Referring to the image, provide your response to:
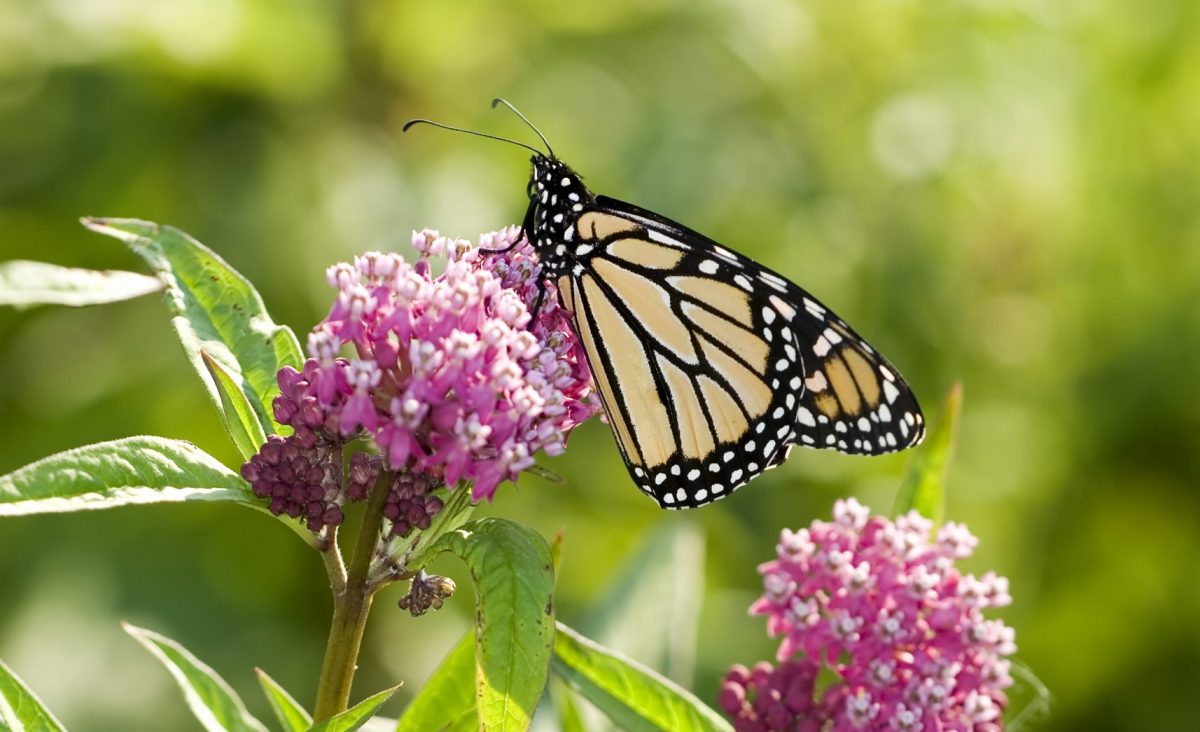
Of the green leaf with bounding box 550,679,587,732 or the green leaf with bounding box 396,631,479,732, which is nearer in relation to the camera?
the green leaf with bounding box 396,631,479,732

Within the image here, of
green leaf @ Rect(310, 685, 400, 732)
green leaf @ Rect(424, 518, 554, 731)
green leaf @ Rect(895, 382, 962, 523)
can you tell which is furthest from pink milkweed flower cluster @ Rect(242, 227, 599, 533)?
green leaf @ Rect(895, 382, 962, 523)

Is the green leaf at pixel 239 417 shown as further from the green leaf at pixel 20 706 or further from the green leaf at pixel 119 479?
the green leaf at pixel 20 706

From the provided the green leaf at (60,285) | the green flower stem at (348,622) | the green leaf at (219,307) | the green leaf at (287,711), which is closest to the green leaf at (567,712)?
the green leaf at (287,711)

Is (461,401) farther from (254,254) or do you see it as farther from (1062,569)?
(1062,569)

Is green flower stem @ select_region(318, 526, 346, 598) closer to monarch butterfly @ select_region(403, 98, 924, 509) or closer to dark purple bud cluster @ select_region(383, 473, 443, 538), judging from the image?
dark purple bud cluster @ select_region(383, 473, 443, 538)

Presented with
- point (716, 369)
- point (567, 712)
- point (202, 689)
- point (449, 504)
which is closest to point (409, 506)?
point (449, 504)

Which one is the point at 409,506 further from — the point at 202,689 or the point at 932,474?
the point at 932,474
